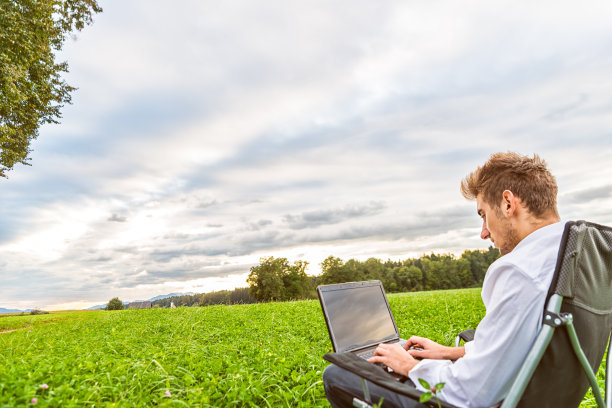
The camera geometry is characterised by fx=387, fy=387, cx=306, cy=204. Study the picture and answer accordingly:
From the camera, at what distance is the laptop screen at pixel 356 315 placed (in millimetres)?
3234

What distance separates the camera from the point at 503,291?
2.14 meters

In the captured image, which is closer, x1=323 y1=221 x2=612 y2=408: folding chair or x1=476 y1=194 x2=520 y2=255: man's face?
x1=323 y1=221 x2=612 y2=408: folding chair

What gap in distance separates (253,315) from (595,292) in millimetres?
10631

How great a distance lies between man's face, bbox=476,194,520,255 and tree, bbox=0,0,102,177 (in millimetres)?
14760

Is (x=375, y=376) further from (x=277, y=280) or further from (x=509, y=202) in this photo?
(x=277, y=280)

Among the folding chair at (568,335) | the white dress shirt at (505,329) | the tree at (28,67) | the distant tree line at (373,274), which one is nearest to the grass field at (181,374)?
the folding chair at (568,335)

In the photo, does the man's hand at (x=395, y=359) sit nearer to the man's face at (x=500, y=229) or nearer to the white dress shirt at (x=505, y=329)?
the white dress shirt at (x=505, y=329)

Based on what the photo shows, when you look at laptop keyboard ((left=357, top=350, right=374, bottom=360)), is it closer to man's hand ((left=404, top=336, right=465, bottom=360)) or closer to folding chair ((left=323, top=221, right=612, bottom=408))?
man's hand ((left=404, top=336, right=465, bottom=360))

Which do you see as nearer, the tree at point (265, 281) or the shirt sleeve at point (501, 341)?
the shirt sleeve at point (501, 341)

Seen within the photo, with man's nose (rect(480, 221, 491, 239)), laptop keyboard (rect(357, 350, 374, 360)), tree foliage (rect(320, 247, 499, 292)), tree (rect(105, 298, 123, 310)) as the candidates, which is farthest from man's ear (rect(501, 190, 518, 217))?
tree foliage (rect(320, 247, 499, 292))

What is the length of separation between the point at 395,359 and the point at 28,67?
1726cm

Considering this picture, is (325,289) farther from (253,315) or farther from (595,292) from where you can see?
(253,315)

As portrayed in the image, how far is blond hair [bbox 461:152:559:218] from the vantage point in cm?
256

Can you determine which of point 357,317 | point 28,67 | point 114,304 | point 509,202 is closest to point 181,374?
point 357,317
